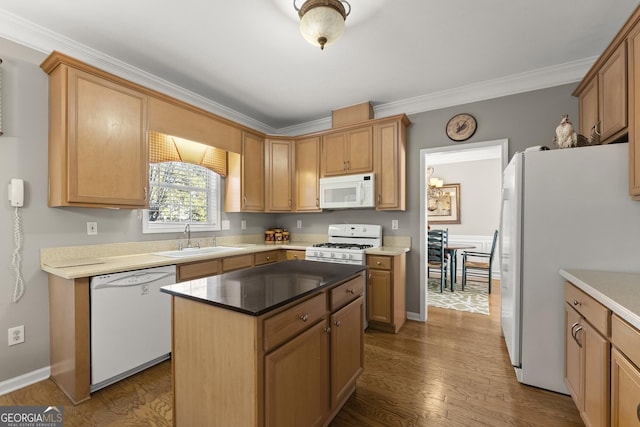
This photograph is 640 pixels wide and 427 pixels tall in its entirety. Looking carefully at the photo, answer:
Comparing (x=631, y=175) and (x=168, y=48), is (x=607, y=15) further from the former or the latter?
(x=168, y=48)

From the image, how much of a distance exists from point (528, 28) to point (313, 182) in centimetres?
264

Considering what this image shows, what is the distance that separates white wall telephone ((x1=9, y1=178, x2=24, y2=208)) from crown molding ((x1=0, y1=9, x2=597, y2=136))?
1052 mm

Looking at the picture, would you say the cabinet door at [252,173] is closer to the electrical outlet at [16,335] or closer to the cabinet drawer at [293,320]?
the electrical outlet at [16,335]

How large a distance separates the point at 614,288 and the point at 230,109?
3991 millimetres

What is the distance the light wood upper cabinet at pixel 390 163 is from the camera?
328 cm

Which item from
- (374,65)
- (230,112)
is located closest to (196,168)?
(230,112)

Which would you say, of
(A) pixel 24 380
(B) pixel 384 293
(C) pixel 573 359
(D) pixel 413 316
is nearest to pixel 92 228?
(A) pixel 24 380

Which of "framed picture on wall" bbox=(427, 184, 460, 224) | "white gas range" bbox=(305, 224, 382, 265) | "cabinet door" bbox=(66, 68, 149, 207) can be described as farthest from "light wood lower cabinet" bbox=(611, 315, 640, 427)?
"framed picture on wall" bbox=(427, 184, 460, 224)

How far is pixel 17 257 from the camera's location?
2037mm

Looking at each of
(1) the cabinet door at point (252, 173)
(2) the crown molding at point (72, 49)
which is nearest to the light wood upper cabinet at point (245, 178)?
(1) the cabinet door at point (252, 173)

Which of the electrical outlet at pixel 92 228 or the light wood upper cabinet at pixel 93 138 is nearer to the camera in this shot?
the light wood upper cabinet at pixel 93 138

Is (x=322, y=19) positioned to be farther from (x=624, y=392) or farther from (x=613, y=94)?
(x=624, y=392)

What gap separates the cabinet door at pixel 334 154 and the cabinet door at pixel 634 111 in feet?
8.13

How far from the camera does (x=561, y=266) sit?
191 cm
